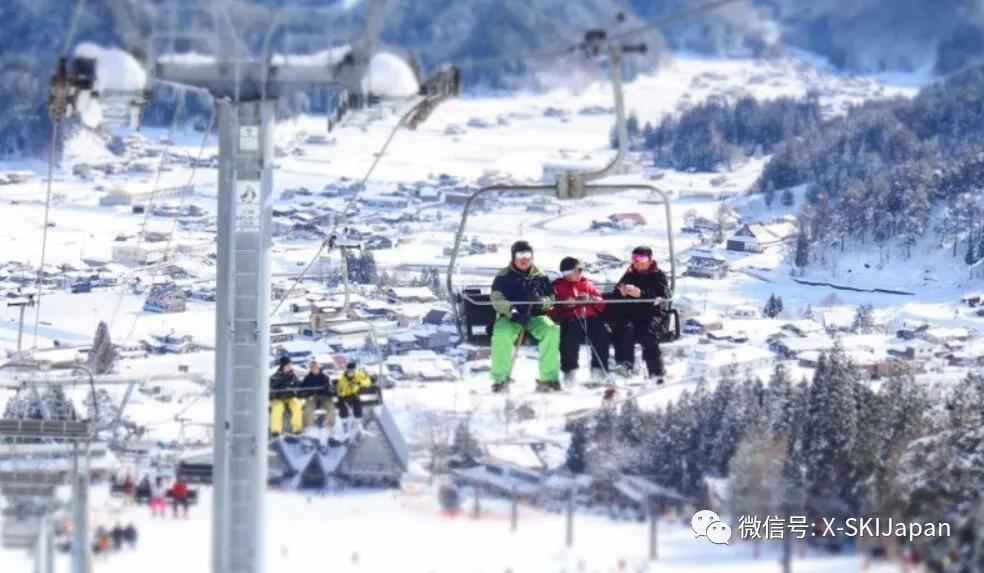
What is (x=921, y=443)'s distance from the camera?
9102 millimetres

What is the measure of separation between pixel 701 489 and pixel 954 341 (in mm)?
8728

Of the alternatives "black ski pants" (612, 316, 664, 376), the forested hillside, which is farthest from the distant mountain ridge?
"black ski pants" (612, 316, 664, 376)

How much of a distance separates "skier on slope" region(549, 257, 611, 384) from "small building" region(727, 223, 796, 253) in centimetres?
1651

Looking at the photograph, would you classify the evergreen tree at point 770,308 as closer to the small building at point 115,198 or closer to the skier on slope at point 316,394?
the small building at point 115,198

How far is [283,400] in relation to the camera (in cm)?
698

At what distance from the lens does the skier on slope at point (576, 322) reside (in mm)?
6500

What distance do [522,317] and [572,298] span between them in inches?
5.8

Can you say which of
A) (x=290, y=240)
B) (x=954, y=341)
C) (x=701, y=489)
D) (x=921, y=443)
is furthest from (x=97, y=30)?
(x=290, y=240)

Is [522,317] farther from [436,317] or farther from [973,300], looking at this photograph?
[973,300]

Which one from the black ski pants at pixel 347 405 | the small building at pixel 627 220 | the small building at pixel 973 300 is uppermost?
the small building at pixel 627 220

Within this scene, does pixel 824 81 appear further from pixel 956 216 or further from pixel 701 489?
pixel 701 489

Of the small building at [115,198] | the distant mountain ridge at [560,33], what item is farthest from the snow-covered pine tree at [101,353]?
the small building at [115,198]

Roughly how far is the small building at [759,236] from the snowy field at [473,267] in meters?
0.40

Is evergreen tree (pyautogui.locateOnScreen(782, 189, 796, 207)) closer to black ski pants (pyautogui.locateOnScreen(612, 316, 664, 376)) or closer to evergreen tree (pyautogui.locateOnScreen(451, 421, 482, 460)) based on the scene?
evergreen tree (pyautogui.locateOnScreen(451, 421, 482, 460))
